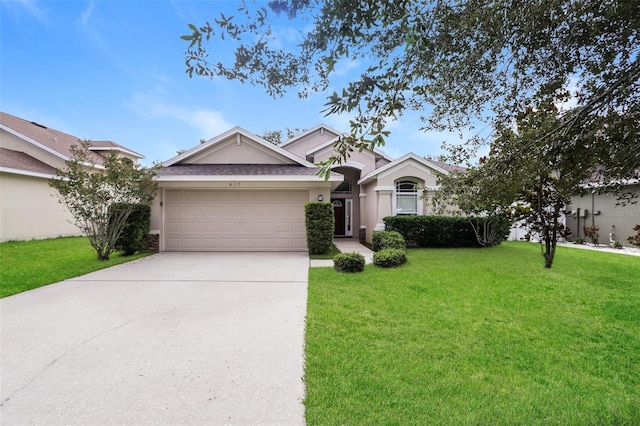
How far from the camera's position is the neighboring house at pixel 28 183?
13883 mm

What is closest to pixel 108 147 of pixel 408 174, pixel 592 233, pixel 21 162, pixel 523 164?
pixel 21 162

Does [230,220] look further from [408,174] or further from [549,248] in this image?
[549,248]

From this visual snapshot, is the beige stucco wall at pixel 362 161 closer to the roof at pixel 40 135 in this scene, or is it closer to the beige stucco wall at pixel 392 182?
the beige stucco wall at pixel 392 182

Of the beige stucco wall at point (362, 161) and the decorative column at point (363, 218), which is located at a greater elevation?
the beige stucco wall at point (362, 161)

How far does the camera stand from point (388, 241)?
11.5 meters

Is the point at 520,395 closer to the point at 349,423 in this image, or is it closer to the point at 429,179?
the point at 349,423

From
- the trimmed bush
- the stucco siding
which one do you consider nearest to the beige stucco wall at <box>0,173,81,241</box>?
the stucco siding

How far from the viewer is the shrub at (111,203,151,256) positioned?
1131 cm

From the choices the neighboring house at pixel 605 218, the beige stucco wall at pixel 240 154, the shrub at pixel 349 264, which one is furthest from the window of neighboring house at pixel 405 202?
the shrub at pixel 349 264

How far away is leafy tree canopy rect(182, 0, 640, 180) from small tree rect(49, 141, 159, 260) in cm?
926

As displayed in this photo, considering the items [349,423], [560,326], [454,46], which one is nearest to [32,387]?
[349,423]

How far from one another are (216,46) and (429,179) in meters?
13.3

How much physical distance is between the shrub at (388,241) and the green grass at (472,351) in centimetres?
352

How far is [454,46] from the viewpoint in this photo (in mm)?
2836
